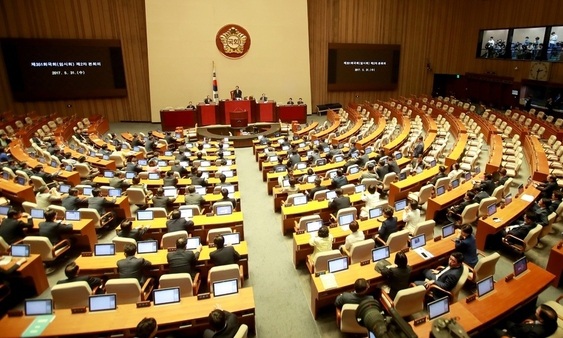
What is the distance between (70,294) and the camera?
14.9 feet

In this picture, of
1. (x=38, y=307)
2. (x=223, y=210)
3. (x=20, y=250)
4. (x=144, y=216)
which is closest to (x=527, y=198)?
(x=223, y=210)

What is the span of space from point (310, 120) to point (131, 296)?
16.6 metres

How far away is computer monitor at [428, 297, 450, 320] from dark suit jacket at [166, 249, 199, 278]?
3.28 meters

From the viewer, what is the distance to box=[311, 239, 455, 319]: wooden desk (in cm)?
484

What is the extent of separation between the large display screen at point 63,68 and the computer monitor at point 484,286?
738 inches

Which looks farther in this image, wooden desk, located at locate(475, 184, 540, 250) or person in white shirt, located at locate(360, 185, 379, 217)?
person in white shirt, located at locate(360, 185, 379, 217)

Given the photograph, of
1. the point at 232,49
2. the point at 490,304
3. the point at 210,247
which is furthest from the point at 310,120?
the point at 490,304

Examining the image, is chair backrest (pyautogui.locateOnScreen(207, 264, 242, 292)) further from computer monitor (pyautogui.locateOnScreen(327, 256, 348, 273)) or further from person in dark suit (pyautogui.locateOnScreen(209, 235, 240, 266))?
computer monitor (pyautogui.locateOnScreen(327, 256, 348, 273))

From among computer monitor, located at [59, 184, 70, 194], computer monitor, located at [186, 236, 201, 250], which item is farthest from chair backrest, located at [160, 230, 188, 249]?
computer monitor, located at [59, 184, 70, 194]

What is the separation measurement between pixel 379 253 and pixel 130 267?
3.65 meters

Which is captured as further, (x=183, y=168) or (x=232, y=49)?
(x=232, y=49)

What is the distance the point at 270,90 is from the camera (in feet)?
67.3

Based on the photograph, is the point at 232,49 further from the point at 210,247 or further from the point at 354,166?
the point at 210,247

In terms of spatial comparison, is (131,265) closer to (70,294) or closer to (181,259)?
(181,259)
